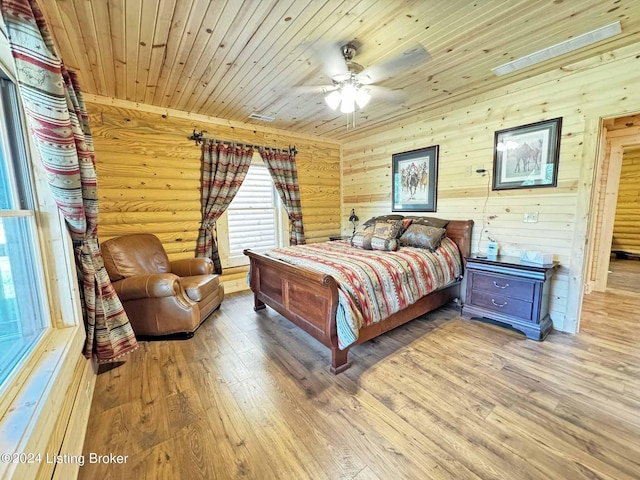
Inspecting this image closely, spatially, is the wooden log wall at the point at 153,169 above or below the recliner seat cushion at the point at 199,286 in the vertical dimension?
above

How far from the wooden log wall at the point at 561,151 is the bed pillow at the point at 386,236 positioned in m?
0.92

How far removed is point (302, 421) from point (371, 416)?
1.43ft

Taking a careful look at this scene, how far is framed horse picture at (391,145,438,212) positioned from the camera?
3.82 m

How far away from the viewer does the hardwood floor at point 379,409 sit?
1375 mm

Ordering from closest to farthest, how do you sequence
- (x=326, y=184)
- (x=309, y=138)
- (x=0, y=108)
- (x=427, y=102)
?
(x=0, y=108), (x=427, y=102), (x=309, y=138), (x=326, y=184)

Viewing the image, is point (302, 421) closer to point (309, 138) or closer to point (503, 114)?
point (503, 114)

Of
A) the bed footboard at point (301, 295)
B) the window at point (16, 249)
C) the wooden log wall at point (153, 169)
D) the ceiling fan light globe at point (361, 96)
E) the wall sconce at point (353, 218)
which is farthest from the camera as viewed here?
the wall sconce at point (353, 218)

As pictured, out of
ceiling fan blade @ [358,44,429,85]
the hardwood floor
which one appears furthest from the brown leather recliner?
ceiling fan blade @ [358,44,429,85]

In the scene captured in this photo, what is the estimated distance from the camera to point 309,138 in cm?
475

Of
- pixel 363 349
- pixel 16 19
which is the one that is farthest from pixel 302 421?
pixel 16 19

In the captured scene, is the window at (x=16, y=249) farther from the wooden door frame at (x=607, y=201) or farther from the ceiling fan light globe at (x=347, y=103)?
the wooden door frame at (x=607, y=201)

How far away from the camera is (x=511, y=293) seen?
275 centimetres

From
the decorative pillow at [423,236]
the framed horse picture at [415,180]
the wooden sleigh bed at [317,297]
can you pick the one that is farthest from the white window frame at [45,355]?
the framed horse picture at [415,180]

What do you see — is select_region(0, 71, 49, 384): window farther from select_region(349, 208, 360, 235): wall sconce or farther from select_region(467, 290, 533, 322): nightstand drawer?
select_region(349, 208, 360, 235): wall sconce
